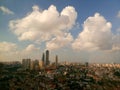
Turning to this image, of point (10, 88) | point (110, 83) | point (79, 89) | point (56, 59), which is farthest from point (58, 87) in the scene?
point (56, 59)

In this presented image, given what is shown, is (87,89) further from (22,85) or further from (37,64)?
(37,64)

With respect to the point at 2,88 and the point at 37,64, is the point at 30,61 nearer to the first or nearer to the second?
the point at 37,64

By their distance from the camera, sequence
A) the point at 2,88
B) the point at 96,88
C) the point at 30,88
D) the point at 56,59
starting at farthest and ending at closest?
the point at 56,59 → the point at 96,88 → the point at 30,88 → the point at 2,88

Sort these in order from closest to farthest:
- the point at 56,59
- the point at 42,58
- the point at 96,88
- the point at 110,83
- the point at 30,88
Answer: the point at 30,88 < the point at 96,88 < the point at 110,83 < the point at 42,58 < the point at 56,59

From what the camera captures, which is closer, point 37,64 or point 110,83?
point 110,83

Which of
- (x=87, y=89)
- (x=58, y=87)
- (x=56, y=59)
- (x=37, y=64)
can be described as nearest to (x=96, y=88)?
(x=87, y=89)

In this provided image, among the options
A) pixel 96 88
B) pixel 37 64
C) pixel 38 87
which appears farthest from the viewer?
pixel 37 64

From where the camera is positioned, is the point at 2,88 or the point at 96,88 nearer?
the point at 2,88

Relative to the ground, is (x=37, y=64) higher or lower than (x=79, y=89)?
higher

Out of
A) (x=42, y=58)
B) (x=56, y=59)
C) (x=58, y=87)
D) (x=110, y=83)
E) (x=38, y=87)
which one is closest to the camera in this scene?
(x=38, y=87)
